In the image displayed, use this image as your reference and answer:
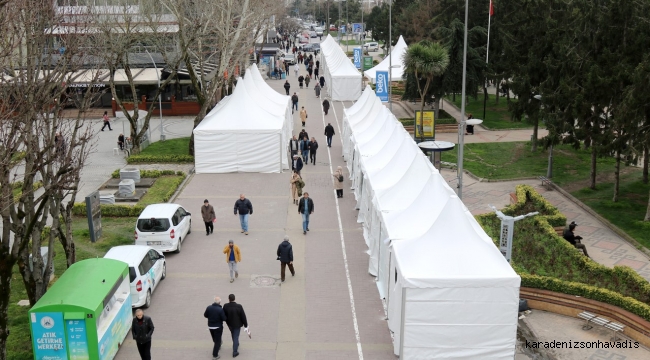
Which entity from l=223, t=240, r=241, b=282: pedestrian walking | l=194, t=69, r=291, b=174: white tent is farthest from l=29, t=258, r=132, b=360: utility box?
l=194, t=69, r=291, b=174: white tent

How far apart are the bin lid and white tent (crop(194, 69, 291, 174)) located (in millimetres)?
14429

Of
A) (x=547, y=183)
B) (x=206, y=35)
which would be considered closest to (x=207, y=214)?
(x=547, y=183)

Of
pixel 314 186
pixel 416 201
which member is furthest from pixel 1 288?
pixel 314 186

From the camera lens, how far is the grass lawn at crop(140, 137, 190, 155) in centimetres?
3431

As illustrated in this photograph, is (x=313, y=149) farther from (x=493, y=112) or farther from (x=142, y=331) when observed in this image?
(x=142, y=331)

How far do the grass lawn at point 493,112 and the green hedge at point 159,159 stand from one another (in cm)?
1814

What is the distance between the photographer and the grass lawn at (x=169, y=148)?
34.3 m

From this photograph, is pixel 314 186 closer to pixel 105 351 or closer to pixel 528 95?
pixel 528 95

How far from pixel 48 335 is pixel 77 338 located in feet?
1.83

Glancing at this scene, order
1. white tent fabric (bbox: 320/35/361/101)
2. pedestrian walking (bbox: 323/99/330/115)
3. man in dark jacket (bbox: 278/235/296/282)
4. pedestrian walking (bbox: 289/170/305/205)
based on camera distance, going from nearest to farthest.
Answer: man in dark jacket (bbox: 278/235/296/282)
pedestrian walking (bbox: 289/170/305/205)
pedestrian walking (bbox: 323/99/330/115)
white tent fabric (bbox: 320/35/361/101)

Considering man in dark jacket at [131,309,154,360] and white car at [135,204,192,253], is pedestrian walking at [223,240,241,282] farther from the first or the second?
man in dark jacket at [131,309,154,360]

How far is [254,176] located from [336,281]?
1183 cm

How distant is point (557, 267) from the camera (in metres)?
18.8

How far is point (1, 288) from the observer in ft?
45.0
